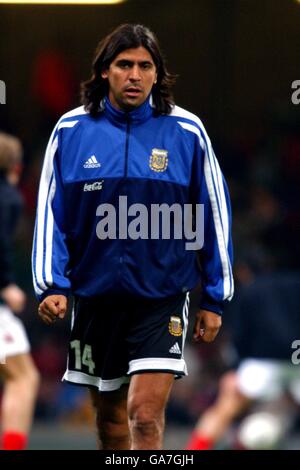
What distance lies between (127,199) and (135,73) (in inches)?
24.2

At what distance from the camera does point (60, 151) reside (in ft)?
24.5

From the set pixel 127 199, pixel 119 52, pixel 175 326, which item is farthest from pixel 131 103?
pixel 175 326

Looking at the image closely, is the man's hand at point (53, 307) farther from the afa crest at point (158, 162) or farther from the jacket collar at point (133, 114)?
the jacket collar at point (133, 114)

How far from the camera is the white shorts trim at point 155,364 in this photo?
7.28 m

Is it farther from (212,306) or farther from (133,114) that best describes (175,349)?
(133,114)

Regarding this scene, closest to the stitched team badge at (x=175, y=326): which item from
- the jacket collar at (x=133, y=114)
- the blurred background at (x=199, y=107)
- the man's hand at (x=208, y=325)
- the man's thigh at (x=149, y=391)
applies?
the man's hand at (x=208, y=325)

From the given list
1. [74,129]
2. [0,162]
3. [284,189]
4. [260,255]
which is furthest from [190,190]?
[284,189]

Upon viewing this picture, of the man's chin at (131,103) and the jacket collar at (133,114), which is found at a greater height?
the man's chin at (131,103)

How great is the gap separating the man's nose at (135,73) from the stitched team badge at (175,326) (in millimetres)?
1195

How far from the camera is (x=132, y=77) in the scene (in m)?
7.31

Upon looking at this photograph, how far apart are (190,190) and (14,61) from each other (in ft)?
29.2

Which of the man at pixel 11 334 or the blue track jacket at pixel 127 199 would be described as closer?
the blue track jacket at pixel 127 199

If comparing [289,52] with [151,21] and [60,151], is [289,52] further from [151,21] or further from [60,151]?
[60,151]

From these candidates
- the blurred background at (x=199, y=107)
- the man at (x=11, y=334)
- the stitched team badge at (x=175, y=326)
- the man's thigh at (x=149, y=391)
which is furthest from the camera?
the blurred background at (x=199, y=107)
